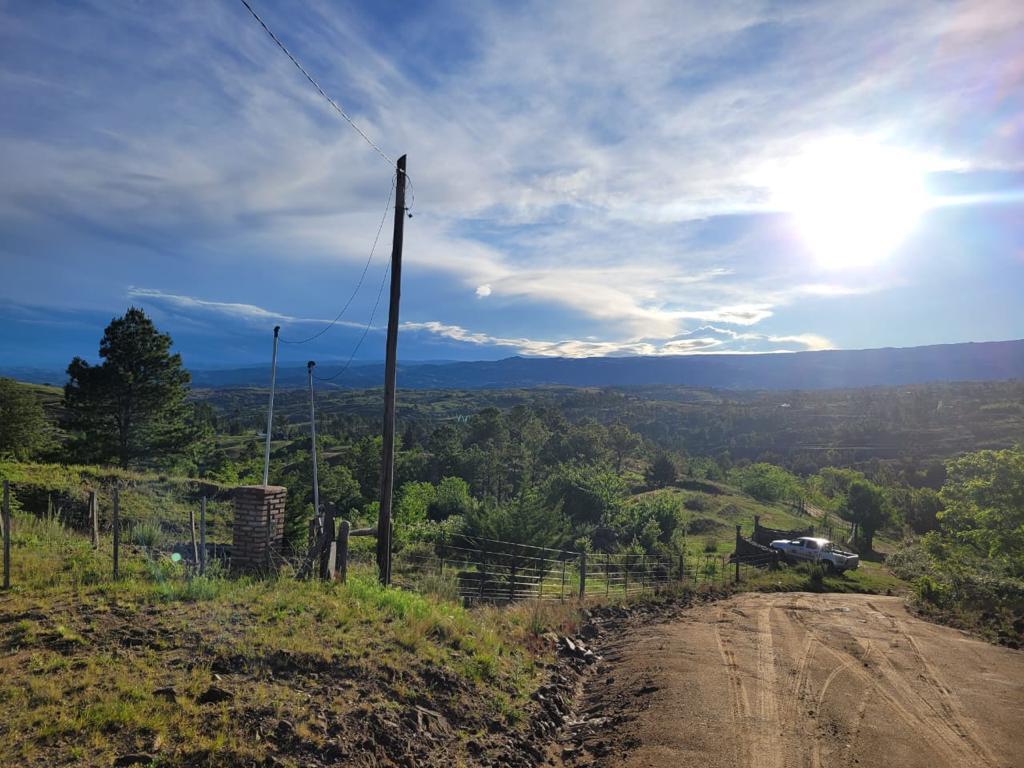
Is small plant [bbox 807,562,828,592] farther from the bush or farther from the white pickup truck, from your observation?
the bush

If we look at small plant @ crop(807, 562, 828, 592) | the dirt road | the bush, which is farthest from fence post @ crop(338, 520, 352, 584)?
the bush

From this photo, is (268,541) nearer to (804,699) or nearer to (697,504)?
(804,699)

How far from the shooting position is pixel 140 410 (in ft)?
110

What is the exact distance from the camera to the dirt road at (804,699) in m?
7.28

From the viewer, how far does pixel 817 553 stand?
29.5 m

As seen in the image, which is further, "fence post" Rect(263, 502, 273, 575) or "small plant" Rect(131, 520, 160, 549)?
"small plant" Rect(131, 520, 160, 549)

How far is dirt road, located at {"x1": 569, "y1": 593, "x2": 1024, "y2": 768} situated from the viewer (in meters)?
7.28

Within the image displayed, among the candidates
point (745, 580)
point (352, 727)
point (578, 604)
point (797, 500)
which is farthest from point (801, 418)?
point (352, 727)

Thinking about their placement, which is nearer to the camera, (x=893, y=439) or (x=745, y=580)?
(x=745, y=580)

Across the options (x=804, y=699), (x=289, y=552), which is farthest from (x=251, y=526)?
(x=804, y=699)

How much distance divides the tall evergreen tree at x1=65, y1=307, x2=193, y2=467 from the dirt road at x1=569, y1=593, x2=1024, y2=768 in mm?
32328

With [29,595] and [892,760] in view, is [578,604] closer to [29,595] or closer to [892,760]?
[892,760]

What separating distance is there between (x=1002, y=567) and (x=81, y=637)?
25.1m

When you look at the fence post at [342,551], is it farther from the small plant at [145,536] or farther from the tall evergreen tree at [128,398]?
the tall evergreen tree at [128,398]
